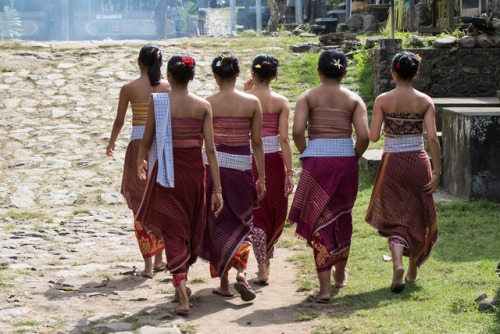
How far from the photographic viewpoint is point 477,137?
8.20 metres

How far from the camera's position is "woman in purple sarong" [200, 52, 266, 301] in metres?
5.47

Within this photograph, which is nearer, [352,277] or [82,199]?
[352,277]

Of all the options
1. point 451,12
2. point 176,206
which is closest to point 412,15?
point 451,12

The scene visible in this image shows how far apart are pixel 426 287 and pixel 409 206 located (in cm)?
65

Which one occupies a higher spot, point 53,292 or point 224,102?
point 224,102

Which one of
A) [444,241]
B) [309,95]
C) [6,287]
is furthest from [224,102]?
[444,241]

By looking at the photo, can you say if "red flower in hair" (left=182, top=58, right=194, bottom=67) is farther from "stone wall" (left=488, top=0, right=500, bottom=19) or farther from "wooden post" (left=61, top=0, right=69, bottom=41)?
"wooden post" (left=61, top=0, right=69, bottom=41)

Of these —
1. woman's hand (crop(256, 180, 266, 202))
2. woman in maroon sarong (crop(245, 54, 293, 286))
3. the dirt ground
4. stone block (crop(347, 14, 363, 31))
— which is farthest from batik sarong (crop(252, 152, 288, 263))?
stone block (crop(347, 14, 363, 31))

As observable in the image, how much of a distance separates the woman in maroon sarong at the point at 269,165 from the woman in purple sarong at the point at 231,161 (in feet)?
1.63

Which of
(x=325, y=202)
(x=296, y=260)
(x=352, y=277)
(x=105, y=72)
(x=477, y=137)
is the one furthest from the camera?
(x=105, y=72)

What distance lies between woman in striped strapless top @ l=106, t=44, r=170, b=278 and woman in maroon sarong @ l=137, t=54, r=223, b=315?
103cm

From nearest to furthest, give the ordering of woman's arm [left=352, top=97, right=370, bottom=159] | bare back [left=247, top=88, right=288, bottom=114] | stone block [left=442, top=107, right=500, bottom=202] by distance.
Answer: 1. woman's arm [left=352, top=97, right=370, bottom=159]
2. bare back [left=247, top=88, right=288, bottom=114]
3. stone block [left=442, top=107, right=500, bottom=202]

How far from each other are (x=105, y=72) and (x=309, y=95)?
1071 cm

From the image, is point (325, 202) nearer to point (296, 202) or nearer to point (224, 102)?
point (296, 202)
